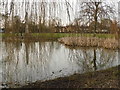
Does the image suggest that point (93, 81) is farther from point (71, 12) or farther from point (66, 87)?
point (71, 12)

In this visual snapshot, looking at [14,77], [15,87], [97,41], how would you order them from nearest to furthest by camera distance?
1. [15,87]
2. [14,77]
3. [97,41]

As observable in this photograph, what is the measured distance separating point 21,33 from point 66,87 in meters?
1.54

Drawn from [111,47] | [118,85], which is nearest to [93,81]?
[118,85]

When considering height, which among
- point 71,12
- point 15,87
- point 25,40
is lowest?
point 15,87

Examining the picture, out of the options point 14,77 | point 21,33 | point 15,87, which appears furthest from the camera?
point 14,77

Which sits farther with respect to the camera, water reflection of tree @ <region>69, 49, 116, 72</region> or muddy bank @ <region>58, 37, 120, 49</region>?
muddy bank @ <region>58, 37, 120, 49</region>

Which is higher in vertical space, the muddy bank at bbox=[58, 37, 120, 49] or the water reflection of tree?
the muddy bank at bbox=[58, 37, 120, 49]

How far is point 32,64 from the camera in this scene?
6602mm

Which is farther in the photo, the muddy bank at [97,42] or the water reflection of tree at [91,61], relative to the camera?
the muddy bank at [97,42]

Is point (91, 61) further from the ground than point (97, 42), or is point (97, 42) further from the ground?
point (97, 42)

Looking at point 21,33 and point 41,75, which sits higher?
point 21,33

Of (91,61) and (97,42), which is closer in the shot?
(91,61)

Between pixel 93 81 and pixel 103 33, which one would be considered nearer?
pixel 93 81

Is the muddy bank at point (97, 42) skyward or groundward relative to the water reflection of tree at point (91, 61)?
skyward
